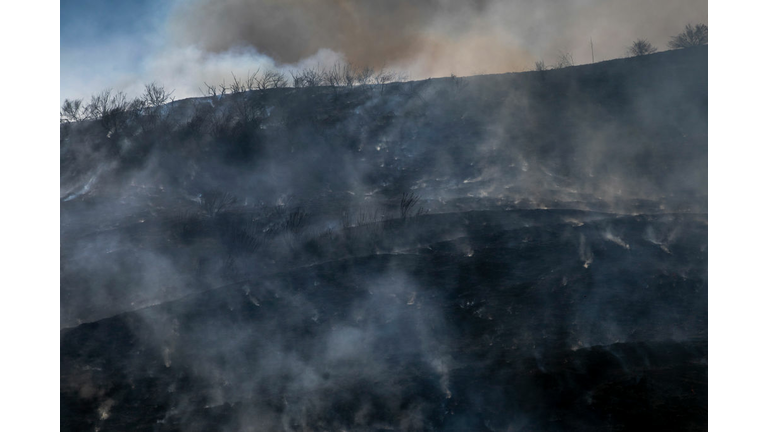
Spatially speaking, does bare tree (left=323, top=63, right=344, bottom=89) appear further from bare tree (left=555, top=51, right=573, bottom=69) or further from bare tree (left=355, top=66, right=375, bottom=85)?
bare tree (left=555, top=51, right=573, bottom=69)

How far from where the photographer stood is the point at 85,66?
434cm

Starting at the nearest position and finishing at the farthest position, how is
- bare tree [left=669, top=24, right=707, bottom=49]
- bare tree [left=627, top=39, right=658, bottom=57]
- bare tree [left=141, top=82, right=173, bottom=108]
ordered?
bare tree [left=141, top=82, right=173, bottom=108], bare tree [left=669, top=24, right=707, bottom=49], bare tree [left=627, top=39, right=658, bottom=57]

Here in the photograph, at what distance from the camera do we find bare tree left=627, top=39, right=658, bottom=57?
17.4 feet

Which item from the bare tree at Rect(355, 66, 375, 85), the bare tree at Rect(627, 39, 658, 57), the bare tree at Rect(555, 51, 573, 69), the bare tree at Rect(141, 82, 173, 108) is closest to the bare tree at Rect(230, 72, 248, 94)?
the bare tree at Rect(141, 82, 173, 108)

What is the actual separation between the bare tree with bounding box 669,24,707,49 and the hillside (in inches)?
8.3

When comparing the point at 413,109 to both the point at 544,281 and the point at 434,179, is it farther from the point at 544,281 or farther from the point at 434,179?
the point at 544,281

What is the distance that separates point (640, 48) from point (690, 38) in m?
0.46

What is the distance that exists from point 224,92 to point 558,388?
4.45 meters

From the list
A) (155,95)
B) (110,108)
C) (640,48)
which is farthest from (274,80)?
(640,48)

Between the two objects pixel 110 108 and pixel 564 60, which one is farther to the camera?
pixel 564 60

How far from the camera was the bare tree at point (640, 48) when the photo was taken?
5.30 meters

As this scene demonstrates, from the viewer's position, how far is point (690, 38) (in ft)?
17.2

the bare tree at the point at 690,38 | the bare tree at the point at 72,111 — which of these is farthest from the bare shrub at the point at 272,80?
the bare tree at the point at 690,38

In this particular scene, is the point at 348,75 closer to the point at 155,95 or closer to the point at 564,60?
the point at 155,95
